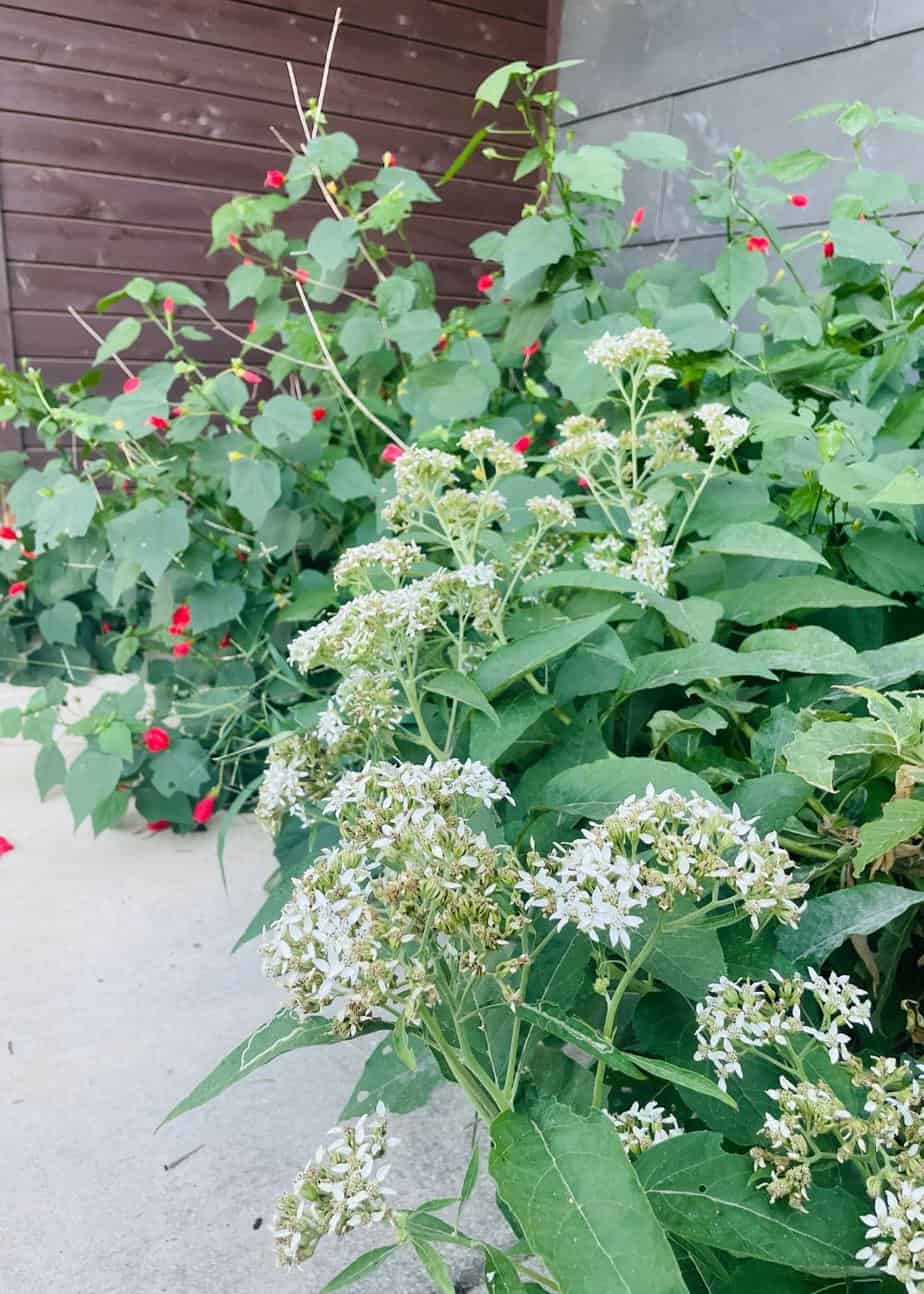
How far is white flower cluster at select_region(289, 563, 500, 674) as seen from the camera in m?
0.67

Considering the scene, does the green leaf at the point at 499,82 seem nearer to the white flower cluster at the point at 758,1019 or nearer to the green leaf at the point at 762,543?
the green leaf at the point at 762,543

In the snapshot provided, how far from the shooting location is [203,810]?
5.19ft

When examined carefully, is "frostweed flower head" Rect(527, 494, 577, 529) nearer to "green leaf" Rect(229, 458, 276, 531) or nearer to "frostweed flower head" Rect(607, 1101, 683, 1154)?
"frostweed flower head" Rect(607, 1101, 683, 1154)

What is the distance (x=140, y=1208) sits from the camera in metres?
0.85

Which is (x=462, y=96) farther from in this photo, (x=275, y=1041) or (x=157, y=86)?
(x=275, y=1041)

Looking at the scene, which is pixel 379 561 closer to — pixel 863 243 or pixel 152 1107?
pixel 152 1107

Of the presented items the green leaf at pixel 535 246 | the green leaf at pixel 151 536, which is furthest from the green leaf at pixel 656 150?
the green leaf at pixel 151 536

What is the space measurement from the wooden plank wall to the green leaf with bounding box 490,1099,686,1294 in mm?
2608

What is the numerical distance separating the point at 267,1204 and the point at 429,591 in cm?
58

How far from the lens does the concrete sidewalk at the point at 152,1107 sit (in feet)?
2.60

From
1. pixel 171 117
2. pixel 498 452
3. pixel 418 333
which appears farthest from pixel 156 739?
pixel 171 117

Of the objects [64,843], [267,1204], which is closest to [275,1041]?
[267,1204]

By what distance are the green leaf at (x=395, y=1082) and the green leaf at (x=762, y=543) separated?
453mm

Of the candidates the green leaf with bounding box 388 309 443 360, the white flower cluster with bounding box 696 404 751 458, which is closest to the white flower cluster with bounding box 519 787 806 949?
the white flower cluster with bounding box 696 404 751 458
